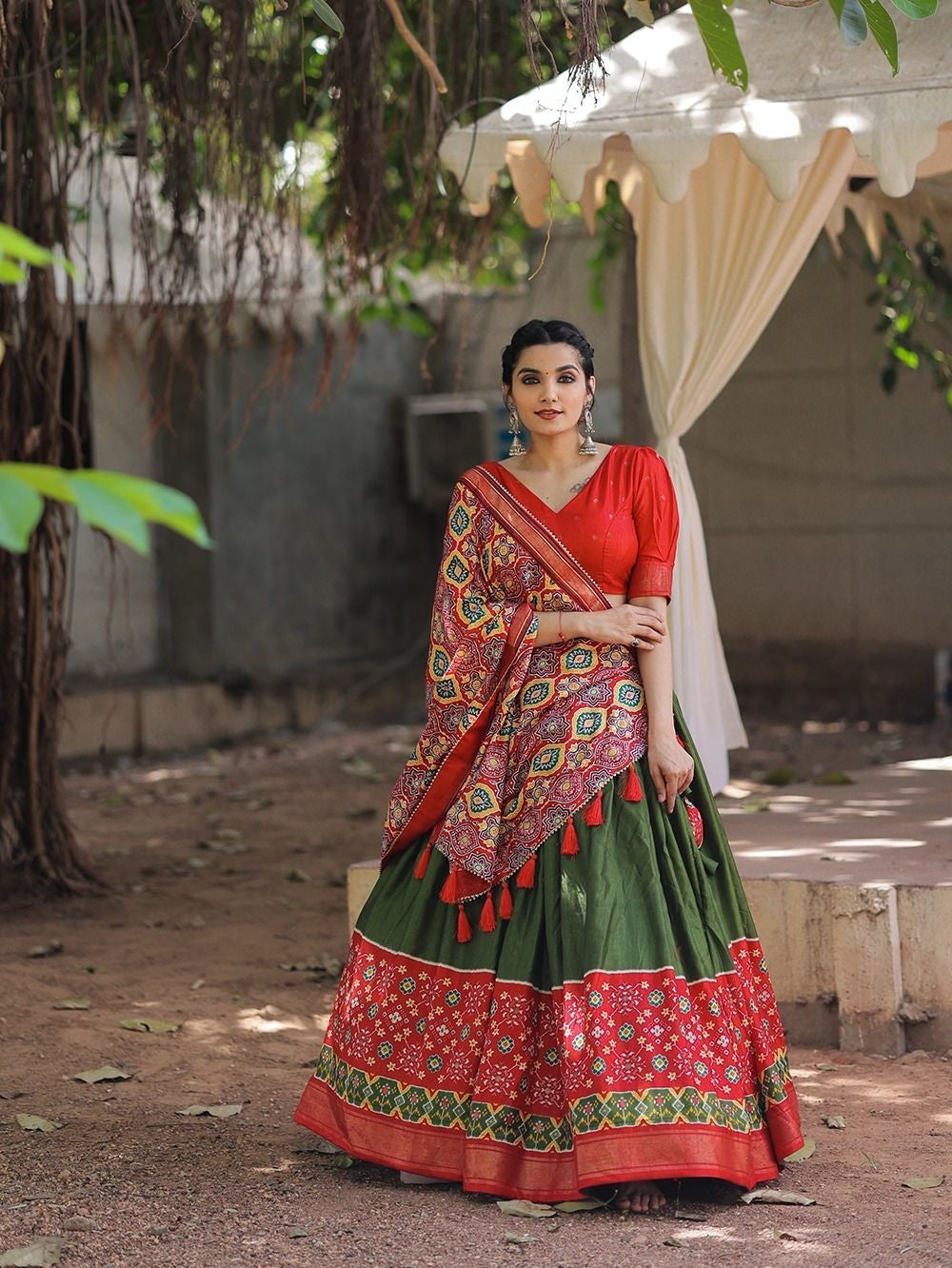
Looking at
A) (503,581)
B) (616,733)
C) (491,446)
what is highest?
(491,446)

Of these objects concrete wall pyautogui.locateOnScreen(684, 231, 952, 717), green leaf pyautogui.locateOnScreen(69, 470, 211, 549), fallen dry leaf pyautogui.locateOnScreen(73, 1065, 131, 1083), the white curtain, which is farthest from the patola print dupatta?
concrete wall pyautogui.locateOnScreen(684, 231, 952, 717)

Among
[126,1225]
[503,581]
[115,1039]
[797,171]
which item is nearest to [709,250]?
Result: [797,171]

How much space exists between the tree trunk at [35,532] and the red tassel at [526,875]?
2.61 m

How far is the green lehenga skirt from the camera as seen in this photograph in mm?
3145

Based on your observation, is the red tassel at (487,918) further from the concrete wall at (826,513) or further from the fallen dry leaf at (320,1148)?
the concrete wall at (826,513)

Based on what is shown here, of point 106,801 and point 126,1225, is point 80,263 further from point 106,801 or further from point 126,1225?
point 126,1225

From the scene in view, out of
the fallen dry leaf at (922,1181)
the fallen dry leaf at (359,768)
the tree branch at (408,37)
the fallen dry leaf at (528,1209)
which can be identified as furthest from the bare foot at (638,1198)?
the fallen dry leaf at (359,768)

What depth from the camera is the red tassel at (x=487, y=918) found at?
334 cm

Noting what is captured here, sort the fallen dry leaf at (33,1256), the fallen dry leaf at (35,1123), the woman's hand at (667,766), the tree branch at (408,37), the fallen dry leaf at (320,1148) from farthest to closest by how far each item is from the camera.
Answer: the tree branch at (408,37) < the fallen dry leaf at (35,1123) < the fallen dry leaf at (320,1148) < the woman's hand at (667,766) < the fallen dry leaf at (33,1256)

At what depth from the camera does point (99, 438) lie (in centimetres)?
952

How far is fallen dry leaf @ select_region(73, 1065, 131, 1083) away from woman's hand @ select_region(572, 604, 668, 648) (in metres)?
1.76

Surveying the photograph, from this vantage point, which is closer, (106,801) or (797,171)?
(797,171)

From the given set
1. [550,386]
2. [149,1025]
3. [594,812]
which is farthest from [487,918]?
[149,1025]

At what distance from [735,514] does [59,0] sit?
19.7ft
